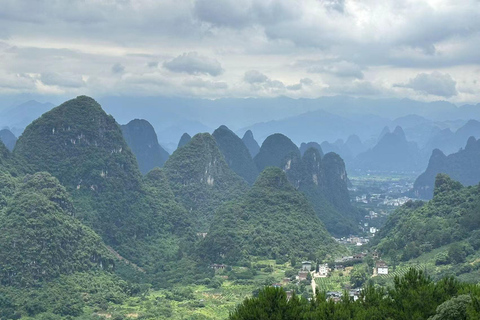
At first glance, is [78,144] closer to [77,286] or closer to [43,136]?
[43,136]

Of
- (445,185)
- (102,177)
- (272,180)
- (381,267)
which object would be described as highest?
(102,177)

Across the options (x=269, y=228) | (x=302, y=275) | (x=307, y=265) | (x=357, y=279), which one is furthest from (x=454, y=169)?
(x=357, y=279)

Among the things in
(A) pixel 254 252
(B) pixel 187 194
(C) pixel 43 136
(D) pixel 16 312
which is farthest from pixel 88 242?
(B) pixel 187 194

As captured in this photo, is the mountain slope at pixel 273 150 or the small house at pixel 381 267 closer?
the small house at pixel 381 267

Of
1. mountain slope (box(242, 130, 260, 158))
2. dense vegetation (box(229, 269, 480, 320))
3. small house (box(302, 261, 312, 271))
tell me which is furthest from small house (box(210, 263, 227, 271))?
mountain slope (box(242, 130, 260, 158))

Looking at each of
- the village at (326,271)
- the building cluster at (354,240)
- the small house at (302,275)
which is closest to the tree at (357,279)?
the village at (326,271)

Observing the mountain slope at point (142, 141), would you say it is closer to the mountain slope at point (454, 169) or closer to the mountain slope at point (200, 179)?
the mountain slope at point (200, 179)

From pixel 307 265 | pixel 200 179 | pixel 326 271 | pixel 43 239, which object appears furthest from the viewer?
pixel 200 179

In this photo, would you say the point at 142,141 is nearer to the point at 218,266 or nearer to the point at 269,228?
the point at 269,228
